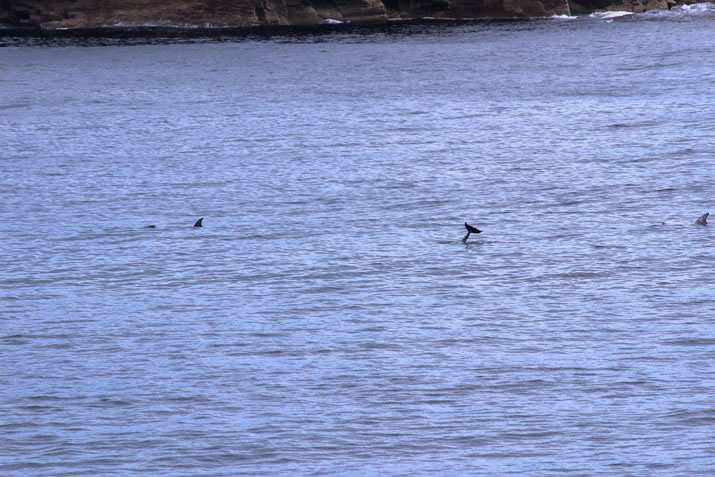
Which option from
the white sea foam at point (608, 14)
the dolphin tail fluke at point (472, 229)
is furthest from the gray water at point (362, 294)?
the white sea foam at point (608, 14)

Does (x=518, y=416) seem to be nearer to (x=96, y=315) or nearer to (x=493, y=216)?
(x=96, y=315)

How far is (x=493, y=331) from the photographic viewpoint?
48.9 ft

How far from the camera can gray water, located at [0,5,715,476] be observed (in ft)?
37.6

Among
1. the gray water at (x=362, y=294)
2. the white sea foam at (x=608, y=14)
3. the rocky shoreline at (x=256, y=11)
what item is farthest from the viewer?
the white sea foam at (x=608, y=14)

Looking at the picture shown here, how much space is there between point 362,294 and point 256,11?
3057 inches

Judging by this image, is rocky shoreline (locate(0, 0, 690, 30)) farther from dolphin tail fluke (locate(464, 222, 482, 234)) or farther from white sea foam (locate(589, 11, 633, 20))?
dolphin tail fluke (locate(464, 222, 482, 234))

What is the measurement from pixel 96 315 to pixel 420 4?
82.3 meters

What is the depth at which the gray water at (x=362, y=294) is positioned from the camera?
11.5m

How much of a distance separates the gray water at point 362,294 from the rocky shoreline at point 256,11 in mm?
51832

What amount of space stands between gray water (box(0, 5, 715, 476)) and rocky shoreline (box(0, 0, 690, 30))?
170 ft

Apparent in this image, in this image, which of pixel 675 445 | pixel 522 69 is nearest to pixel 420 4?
pixel 522 69

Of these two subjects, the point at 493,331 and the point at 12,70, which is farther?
the point at 12,70

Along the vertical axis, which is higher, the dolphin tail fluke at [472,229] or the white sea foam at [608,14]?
the white sea foam at [608,14]

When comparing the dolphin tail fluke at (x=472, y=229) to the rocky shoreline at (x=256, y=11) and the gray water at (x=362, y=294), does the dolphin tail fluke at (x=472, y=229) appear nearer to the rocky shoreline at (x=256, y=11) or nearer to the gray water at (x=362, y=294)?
the gray water at (x=362, y=294)
